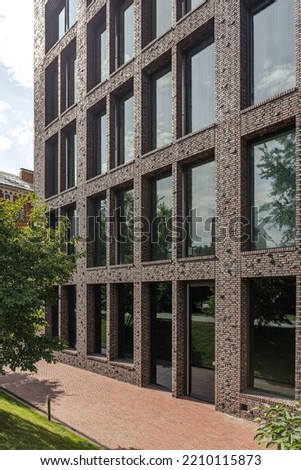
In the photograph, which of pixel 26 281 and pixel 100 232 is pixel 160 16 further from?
pixel 26 281

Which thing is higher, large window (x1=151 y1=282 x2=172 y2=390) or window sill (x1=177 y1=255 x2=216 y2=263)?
window sill (x1=177 y1=255 x2=216 y2=263)

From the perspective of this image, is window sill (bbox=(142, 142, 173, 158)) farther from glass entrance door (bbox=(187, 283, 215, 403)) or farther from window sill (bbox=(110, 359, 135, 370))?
window sill (bbox=(110, 359, 135, 370))

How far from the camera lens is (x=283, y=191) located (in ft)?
39.8

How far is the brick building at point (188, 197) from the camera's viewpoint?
12.2 m

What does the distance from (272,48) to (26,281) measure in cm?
985

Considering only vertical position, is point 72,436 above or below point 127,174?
below

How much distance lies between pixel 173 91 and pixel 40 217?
7.59m

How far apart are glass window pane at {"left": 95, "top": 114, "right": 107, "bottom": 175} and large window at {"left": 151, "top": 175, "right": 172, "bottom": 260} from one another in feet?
14.6

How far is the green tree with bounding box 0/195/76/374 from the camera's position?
9602 millimetres

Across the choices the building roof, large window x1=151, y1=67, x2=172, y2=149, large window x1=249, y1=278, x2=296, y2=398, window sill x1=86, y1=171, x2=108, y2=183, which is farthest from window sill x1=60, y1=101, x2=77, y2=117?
the building roof
